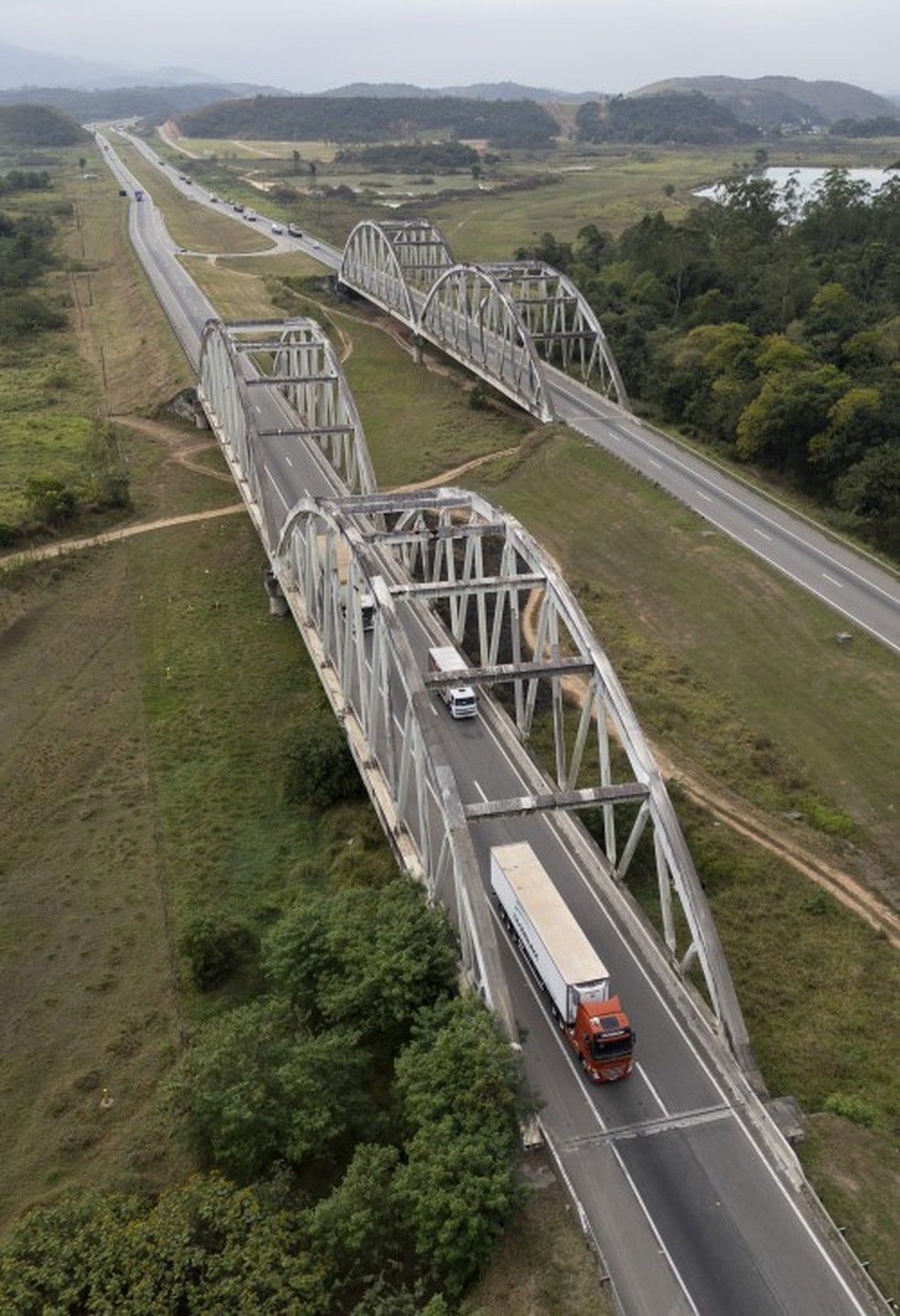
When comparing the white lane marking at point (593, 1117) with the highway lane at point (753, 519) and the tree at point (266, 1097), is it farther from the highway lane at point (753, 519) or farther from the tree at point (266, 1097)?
the highway lane at point (753, 519)

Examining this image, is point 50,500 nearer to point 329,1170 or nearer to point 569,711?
point 569,711

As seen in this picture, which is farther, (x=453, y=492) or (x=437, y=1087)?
(x=453, y=492)

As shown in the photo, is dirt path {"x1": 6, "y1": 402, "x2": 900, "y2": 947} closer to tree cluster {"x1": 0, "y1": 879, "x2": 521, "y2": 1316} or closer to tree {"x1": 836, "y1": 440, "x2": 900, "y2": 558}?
tree cluster {"x1": 0, "y1": 879, "x2": 521, "y2": 1316}

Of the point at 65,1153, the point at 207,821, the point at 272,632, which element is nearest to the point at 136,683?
the point at 272,632

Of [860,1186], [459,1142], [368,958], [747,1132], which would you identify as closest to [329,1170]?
[459,1142]

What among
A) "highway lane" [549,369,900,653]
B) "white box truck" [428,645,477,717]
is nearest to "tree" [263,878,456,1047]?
"white box truck" [428,645,477,717]

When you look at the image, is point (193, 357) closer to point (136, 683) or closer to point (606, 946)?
point (136, 683)

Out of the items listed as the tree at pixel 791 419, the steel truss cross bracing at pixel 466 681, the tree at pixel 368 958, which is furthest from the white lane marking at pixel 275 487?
the tree at pixel 368 958
